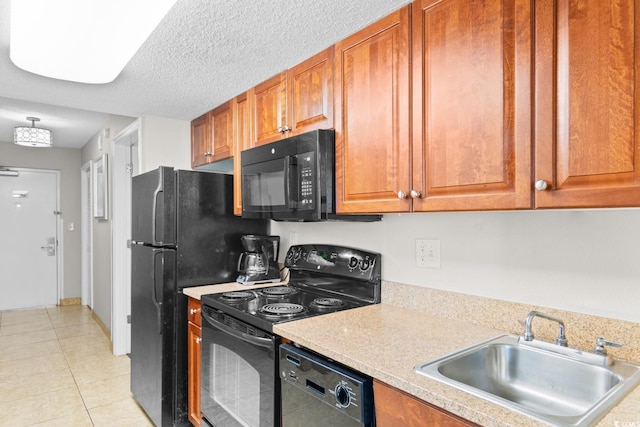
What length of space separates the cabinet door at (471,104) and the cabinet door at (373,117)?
6 cm

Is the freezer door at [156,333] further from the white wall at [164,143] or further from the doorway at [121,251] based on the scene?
the doorway at [121,251]

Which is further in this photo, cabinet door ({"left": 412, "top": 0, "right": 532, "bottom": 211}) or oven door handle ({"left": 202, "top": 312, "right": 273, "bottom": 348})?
oven door handle ({"left": 202, "top": 312, "right": 273, "bottom": 348})

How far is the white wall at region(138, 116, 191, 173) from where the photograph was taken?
290 centimetres

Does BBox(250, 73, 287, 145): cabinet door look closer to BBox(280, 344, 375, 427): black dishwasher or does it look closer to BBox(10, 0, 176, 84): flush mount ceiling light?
BBox(10, 0, 176, 84): flush mount ceiling light

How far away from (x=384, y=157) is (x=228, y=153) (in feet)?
4.37

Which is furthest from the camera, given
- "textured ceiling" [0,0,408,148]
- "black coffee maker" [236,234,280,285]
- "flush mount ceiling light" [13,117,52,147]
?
"flush mount ceiling light" [13,117,52,147]

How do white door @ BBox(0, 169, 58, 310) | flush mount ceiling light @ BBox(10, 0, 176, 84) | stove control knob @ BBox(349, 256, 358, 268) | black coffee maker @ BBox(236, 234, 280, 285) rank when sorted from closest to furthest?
1. flush mount ceiling light @ BBox(10, 0, 176, 84)
2. stove control knob @ BBox(349, 256, 358, 268)
3. black coffee maker @ BBox(236, 234, 280, 285)
4. white door @ BBox(0, 169, 58, 310)

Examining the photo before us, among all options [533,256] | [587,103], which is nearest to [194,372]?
[533,256]

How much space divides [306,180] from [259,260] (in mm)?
880

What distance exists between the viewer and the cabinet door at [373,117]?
4.64 feet

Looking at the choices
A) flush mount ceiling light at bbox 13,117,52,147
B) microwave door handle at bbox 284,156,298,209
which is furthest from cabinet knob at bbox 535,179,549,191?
flush mount ceiling light at bbox 13,117,52,147

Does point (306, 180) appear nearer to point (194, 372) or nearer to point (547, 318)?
point (547, 318)

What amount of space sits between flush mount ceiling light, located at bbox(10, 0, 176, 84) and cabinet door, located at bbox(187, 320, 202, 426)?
4.77 ft

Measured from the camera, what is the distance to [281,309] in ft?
5.69
